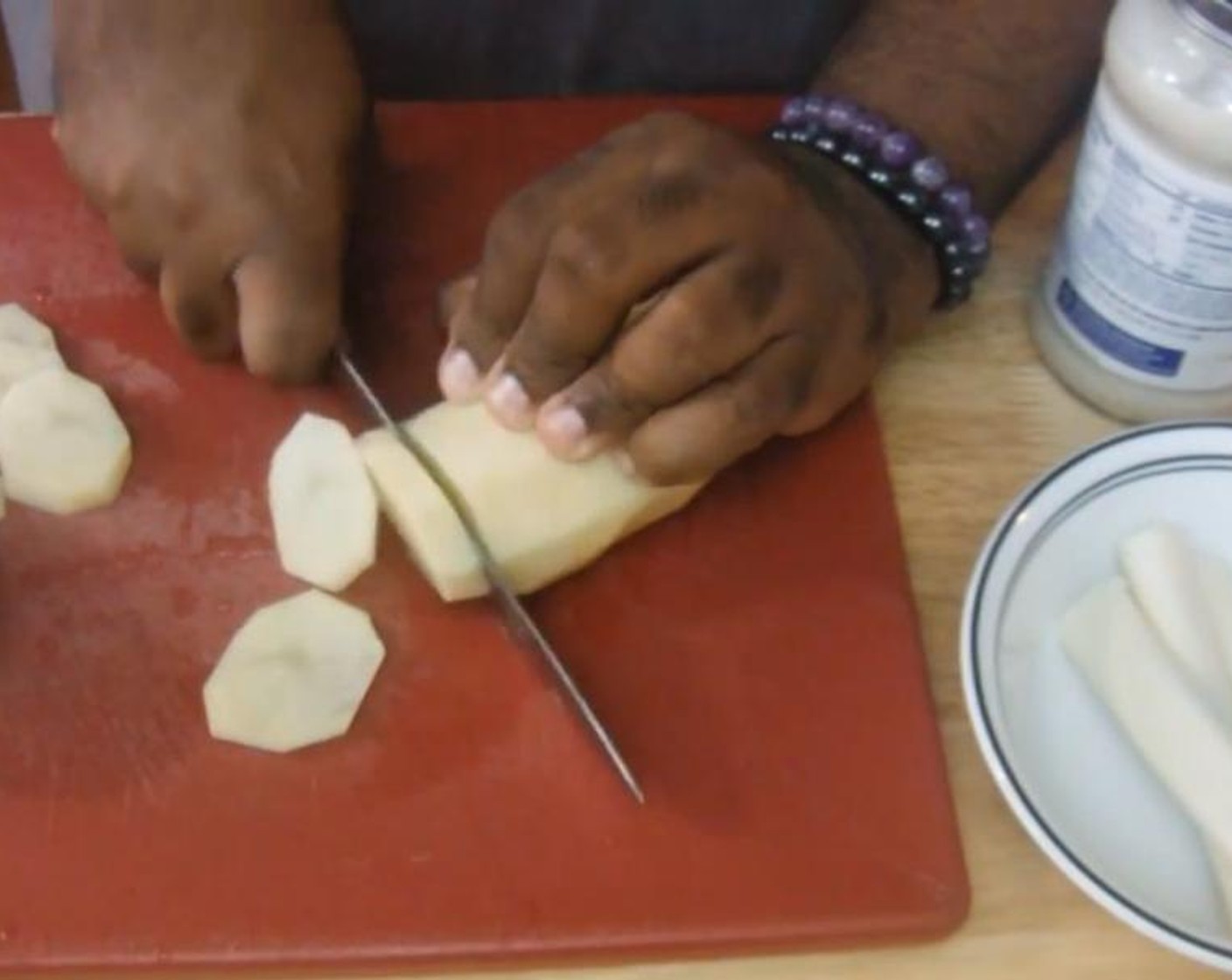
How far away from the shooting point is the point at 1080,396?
3.19ft

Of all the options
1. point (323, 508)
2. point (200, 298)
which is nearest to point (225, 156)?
point (200, 298)

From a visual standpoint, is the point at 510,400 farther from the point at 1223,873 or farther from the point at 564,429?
the point at 1223,873

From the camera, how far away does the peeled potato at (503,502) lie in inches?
33.9

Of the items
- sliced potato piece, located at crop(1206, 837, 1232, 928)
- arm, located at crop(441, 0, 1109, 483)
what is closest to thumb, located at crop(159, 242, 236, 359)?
arm, located at crop(441, 0, 1109, 483)

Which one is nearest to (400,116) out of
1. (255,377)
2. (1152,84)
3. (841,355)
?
(255,377)

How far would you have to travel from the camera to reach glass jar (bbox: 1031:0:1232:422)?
31.3 inches

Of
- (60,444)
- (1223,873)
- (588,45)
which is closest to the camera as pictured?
(1223,873)

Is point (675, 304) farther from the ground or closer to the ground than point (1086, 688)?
farther from the ground

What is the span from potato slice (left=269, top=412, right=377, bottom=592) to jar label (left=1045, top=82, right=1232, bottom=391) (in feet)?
1.13

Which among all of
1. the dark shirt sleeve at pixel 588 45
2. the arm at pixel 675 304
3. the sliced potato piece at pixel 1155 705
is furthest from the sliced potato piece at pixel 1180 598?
the dark shirt sleeve at pixel 588 45

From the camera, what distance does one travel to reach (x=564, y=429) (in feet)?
2.80

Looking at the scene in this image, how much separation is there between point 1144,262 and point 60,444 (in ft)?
1.61

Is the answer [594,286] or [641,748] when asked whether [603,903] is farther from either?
[594,286]

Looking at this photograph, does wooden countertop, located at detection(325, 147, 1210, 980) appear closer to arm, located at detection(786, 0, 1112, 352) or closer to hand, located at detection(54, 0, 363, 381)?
arm, located at detection(786, 0, 1112, 352)
